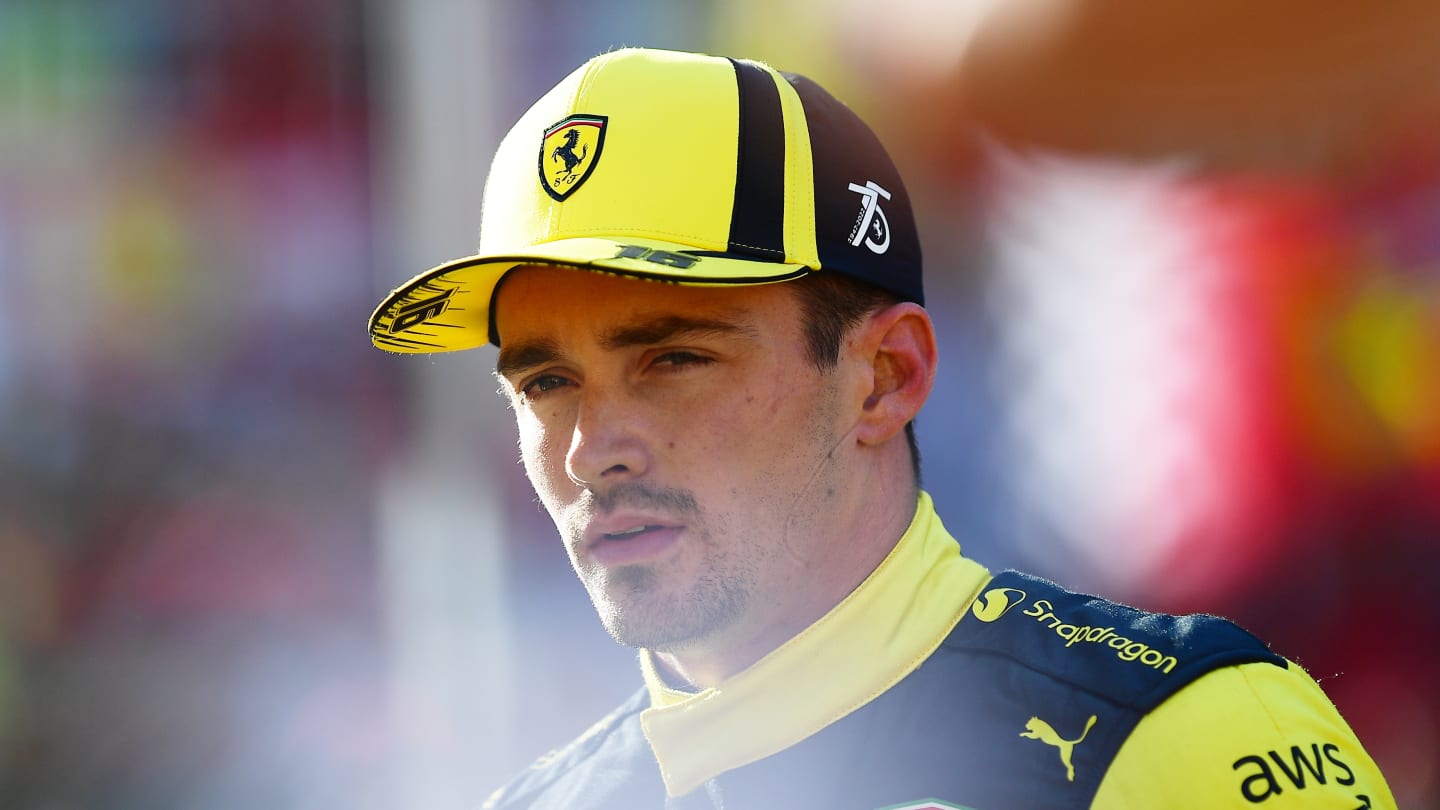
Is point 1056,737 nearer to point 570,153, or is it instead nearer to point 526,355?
point 526,355

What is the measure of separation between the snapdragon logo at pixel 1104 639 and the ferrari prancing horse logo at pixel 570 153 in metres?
0.91

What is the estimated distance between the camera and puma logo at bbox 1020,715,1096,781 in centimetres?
156

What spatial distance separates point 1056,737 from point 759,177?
34.7 inches

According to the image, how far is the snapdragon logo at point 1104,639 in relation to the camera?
1.62 m

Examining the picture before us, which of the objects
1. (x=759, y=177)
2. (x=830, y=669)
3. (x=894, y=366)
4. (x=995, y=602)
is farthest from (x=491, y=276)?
(x=995, y=602)

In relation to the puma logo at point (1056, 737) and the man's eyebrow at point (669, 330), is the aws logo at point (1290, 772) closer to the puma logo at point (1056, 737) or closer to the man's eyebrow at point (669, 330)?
the puma logo at point (1056, 737)

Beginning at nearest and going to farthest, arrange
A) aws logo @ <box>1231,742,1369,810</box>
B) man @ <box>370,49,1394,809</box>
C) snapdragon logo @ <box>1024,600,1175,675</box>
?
aws logo @ <box>1231,742,1369,810</box>
snapdragon logo @ <box>1024,600,1175,675</box>
man @ <box>370,49,1394,809</box>

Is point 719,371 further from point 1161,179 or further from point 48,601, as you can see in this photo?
point 48,601

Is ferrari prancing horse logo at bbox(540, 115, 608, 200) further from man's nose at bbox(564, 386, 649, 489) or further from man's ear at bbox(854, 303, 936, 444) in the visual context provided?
man's ear at bbox(854, 303, 936, 444)

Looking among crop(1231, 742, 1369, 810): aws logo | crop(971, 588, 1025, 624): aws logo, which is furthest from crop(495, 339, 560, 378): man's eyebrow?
crop(1231, 742, 1369, 810): aws logo

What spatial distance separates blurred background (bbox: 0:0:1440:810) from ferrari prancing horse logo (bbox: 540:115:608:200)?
6.04 ft

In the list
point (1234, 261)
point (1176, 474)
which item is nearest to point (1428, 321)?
point (1234, 261)

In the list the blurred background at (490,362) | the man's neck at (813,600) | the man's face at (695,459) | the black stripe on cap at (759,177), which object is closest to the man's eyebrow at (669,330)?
the man's face at (695,459)

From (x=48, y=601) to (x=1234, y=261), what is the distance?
3.65m
